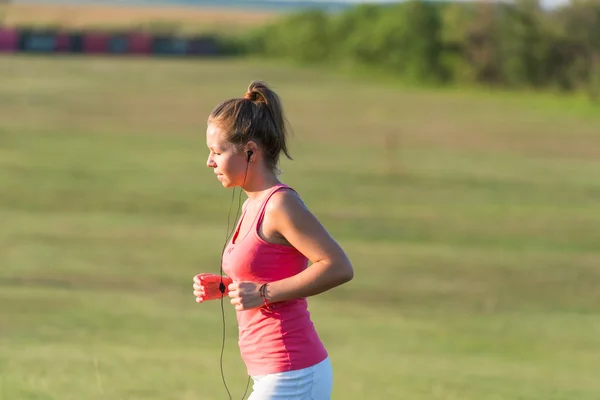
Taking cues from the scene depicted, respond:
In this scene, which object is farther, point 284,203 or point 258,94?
point 258,94

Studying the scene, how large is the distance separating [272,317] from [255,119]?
2.22 feet

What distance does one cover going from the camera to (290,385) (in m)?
4.79

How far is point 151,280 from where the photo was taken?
16.3 metres

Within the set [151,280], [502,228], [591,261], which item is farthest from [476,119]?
[151,280]

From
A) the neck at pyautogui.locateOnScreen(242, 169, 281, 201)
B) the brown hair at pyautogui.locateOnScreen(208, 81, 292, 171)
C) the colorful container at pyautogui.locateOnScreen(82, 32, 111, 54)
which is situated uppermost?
the brown hair at pyautogui.locateOnScreen(208, 81, 292, 171)

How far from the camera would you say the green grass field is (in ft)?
35.5

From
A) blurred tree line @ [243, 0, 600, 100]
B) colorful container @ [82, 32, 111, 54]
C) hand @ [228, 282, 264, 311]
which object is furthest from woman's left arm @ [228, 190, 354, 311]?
colorful container @ [82, 32, 111, 54]

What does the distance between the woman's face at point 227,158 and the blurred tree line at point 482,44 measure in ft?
209

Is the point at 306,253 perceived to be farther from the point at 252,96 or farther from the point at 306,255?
the point at 252,96

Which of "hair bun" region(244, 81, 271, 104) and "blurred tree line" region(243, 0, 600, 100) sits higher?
"hair bun" region(244, 81, 271, 104)

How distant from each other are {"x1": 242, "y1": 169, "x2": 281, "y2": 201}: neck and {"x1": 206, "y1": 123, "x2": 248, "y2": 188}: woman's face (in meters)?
0.04

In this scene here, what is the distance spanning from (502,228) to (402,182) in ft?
24.7

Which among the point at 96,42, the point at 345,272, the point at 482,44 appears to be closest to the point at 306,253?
the point at 345,272

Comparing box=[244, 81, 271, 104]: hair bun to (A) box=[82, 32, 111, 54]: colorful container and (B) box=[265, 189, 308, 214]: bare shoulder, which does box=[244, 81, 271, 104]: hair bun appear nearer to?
(B) box=[265, 189, 308, 214]: bare shoulder
